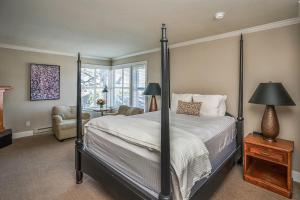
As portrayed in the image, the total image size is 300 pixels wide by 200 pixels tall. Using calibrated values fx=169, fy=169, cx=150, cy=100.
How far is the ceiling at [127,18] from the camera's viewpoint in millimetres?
2031

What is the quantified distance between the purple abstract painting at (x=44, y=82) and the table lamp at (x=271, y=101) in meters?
4.81

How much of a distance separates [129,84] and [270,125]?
395cm

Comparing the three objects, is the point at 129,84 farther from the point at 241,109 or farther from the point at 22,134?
the point at 241,109

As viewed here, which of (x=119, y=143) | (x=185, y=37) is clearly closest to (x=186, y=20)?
(x=185, y=37)

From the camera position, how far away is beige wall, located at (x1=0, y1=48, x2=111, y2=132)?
410 centimetres

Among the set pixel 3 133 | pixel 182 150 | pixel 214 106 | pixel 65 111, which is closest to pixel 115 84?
pixel 65 111

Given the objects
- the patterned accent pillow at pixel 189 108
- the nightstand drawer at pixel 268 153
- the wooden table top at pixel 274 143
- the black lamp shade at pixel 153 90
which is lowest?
the nightstand drawer at pixel 268 153

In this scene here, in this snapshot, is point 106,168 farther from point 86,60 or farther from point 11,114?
point 86,60

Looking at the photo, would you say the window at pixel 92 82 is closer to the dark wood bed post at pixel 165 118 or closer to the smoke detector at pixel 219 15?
the smoke detector at pixel 219 15

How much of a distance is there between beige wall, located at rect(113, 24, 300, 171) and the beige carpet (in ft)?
2.98

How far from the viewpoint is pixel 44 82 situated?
4586 millimetres

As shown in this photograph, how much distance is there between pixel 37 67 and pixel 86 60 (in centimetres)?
141

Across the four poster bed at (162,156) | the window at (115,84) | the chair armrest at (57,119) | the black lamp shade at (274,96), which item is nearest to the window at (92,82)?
the window at (115,84)

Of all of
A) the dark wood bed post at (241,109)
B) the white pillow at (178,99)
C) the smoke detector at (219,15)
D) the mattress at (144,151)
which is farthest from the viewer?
the white pillow at (178,99)
